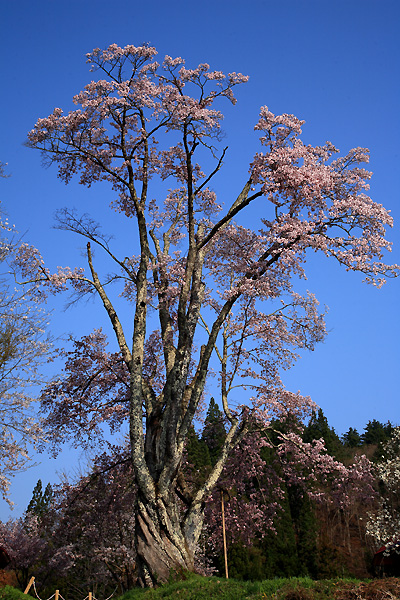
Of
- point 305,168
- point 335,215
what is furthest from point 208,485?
point 305,168

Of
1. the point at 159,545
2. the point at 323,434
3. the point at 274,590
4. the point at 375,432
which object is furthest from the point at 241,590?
the point at 375,432

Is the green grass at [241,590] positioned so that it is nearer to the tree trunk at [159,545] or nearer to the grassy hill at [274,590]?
the grassy hill at [274,590]

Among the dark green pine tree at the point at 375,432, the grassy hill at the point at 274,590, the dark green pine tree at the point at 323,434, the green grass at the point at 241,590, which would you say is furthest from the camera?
the dark green pine tree at the point at 375,432

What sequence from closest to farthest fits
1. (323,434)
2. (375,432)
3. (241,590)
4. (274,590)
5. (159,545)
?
1. (274,590)
2. (241,590)
3. (159,545)
4. (323,434)
5. (375,432)

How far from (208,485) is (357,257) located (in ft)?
24.2

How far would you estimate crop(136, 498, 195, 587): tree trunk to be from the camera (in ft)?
39.3

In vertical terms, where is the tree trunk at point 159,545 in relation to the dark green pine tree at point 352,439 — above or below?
below

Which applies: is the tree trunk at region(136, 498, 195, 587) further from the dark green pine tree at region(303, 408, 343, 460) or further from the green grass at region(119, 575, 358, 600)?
the dark green pine tree at region(303, 408, 343, 460)

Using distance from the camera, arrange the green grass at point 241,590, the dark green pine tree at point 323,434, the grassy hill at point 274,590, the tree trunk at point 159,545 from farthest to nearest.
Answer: the dark green pine tree at point 323,434
the tree trunk at point 159,545
the green grass at point 241,590
the grassy hill at point 274,590

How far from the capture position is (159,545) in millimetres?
12148

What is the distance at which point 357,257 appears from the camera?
12.9m

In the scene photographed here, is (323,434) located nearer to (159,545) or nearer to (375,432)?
(375,432)

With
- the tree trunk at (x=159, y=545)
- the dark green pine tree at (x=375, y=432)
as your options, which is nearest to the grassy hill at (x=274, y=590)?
the tree trunk at (x=159, y=545)

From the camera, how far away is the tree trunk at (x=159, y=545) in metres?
12.0
